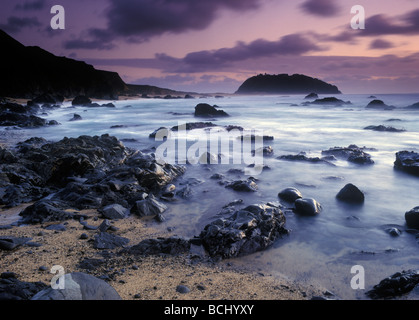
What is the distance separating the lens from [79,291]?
2.49m

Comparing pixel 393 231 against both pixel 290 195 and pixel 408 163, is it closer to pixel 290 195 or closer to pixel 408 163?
pixel 290 195

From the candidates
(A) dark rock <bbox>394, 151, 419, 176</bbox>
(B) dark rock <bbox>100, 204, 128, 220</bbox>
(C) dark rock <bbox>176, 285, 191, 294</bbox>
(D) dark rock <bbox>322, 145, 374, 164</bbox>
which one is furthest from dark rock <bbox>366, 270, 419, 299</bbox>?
(D) dark rock <bbox>322, 145, 374, 164</bbox>

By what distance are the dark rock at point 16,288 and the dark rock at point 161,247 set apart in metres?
1.31

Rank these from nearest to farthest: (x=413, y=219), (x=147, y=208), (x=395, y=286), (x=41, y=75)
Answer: (x=395, y=286) < (x=413, y=219) < (x=147, y=208) < (x=41, y=75)

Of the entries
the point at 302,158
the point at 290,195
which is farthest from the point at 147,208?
the point at 302,158

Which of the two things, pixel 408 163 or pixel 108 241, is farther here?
pixel 408 163

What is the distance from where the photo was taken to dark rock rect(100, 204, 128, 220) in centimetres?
526

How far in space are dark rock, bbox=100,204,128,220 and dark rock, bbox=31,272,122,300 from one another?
2.61m

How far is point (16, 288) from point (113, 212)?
256 cm

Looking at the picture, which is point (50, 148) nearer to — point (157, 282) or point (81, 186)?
point (81, 186)

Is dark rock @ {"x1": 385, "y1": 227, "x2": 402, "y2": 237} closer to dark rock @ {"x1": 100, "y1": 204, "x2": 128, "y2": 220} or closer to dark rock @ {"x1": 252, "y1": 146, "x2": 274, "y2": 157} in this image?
dark rock @ {"x1": 100, "y1": 204, "x2": 128, "y2": 220}

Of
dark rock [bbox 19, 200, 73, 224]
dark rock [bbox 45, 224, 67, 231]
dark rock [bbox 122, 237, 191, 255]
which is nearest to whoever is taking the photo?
dark rock [bbox 122, 237, 191, 255]

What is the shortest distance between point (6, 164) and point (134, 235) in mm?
5075
